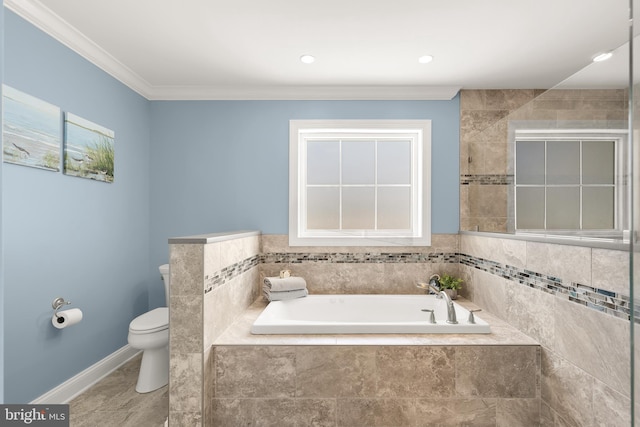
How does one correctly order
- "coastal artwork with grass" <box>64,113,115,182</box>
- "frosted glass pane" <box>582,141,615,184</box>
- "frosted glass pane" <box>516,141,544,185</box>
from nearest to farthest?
1. "frosted glass pane" <box>582,141,615,184</box>
2. "frosted glass pane" <box>516,141,544,185</box>
3. "coastal artwork with grass" <box>64,113,115,182</box>

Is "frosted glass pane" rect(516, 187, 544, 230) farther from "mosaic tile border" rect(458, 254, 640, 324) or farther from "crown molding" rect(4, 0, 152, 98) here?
"crown molding" rect(4, 0, 152, 98)

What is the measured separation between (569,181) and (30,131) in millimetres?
2965

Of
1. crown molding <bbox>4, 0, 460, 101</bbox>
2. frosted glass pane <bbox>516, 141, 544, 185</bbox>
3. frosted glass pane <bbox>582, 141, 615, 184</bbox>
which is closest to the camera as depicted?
frosted glass pane <bbox>582, 141, 615, 184</bbox>

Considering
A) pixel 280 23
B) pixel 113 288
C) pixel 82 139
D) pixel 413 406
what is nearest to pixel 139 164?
pixel 82 139

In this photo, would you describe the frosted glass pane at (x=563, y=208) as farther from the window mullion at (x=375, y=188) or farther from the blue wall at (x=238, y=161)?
the window mullion at (x=375, y=188)

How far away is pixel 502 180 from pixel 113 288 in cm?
307

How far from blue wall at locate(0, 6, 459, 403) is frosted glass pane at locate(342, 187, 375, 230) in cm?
57

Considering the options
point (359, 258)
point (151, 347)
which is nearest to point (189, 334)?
point (151, 347)

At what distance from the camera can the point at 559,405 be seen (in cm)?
177

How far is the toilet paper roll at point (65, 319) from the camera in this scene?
79.7 inches

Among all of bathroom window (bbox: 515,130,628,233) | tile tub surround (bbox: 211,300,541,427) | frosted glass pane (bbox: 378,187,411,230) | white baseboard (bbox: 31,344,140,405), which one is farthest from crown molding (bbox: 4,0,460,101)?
white baseboard (bbox: 31,344,140,405)

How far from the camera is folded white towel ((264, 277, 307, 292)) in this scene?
2746mm

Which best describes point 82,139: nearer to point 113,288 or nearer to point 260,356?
point 113,288

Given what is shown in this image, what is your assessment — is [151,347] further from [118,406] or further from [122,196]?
[122,196]
